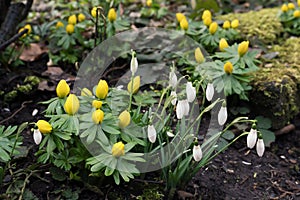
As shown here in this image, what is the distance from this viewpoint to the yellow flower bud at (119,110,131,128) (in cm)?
195

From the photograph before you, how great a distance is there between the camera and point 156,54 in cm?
317

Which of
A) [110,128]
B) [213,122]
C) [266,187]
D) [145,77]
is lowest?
[266,187]

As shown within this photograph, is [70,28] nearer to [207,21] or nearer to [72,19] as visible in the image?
[72,19]

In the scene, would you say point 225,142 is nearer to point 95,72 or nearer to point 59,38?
point 95,72

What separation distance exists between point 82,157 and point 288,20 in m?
2.17

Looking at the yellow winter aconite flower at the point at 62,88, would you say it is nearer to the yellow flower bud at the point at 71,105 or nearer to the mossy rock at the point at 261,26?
the yellow flower bud at the point at 71,105

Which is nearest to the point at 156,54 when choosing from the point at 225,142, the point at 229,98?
the point at 229,98

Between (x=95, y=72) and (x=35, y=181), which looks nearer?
(x=35, y=181)

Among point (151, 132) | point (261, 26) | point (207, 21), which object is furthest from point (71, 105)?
point (261, 26)

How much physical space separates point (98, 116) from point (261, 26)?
208cm

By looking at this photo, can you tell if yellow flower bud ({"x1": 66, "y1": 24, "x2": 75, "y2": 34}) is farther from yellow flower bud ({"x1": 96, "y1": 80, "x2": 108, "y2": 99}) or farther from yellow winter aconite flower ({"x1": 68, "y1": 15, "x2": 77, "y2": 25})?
yellow flower bud ({"x1": 96, "y1": 80, "x2": 108, "y2": 99})

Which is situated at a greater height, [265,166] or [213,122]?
[213,122]

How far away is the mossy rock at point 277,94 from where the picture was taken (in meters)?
2.81

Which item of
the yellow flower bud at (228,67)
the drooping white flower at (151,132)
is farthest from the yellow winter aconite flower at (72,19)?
the drooping white flower at (151,132)
